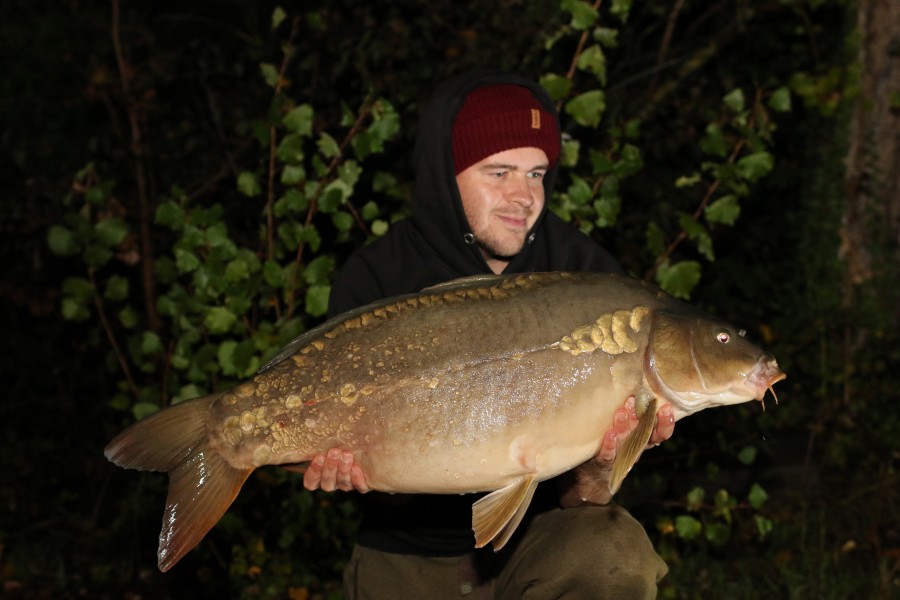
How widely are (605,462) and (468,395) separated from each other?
0.42 m

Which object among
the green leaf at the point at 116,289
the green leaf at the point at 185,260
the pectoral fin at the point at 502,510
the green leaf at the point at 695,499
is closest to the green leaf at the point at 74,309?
the green leaf at the point at 116,289

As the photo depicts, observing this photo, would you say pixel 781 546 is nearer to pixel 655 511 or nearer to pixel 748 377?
pixel 655 511

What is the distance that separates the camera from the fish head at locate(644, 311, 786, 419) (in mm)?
2240

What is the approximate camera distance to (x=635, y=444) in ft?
7.34

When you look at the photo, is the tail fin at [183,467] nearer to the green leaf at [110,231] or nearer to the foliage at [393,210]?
the foliage at [393,210]

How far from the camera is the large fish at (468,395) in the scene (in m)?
2.24

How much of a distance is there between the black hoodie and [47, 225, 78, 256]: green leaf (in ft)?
4.36

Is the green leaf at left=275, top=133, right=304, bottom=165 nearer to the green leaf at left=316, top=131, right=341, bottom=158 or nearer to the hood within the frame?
the green leaf at left=316, top=131, right=341, bottom=158

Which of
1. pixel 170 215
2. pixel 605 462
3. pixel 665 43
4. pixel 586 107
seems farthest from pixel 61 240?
pixel 665 43

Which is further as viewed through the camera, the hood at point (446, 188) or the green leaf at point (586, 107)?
the green leaf at point (586, 107)

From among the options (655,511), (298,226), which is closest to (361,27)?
(298,226)

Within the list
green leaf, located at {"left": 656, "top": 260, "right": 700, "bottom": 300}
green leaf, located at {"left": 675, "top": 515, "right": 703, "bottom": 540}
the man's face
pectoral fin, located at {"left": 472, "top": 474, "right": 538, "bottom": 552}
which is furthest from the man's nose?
green leaf, located at {"left": 675, "top": 515, "right": 703, "bottom": 540}

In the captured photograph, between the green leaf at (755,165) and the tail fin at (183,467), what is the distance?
6.97ft

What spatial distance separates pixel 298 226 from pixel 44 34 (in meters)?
3.29
